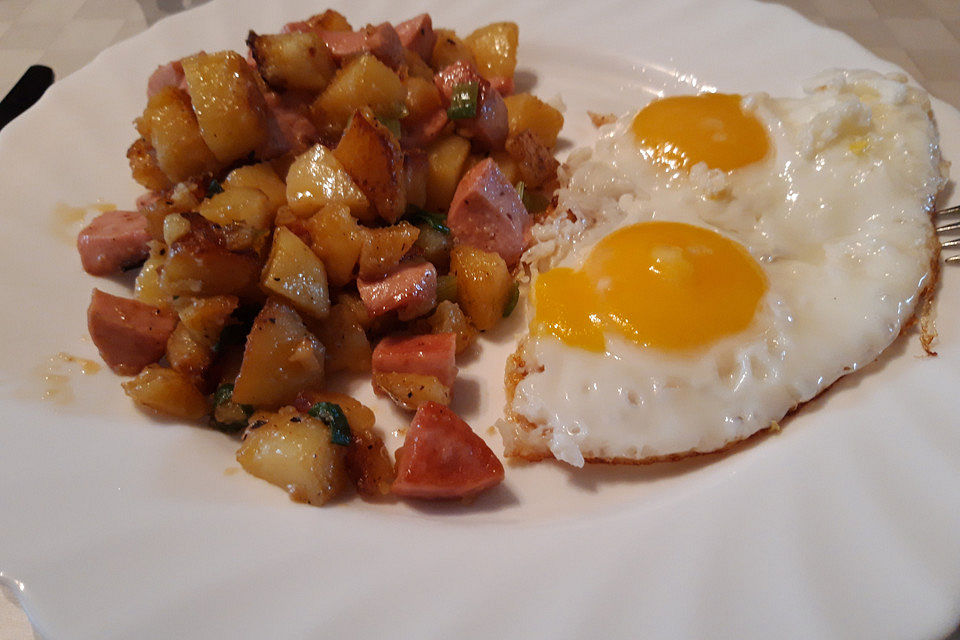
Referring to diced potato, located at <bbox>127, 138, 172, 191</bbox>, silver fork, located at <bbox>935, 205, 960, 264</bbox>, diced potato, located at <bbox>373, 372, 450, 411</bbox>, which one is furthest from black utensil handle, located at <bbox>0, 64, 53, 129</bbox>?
silver fork, located at <bbox>935, 205, 960, 264</bbox>

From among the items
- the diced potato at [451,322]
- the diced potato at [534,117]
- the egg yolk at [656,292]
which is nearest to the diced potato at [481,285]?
the diced potato at [451,322]

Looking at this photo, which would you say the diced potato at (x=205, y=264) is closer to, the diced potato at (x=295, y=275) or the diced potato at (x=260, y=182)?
the diced potato at (x=295, y=275)

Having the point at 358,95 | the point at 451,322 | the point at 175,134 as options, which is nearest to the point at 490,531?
the point at 451,322

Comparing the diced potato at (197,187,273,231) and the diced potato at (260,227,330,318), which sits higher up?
the diced potato at (197,187,273,231)

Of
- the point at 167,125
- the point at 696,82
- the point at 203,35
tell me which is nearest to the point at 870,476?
the point at 696,82

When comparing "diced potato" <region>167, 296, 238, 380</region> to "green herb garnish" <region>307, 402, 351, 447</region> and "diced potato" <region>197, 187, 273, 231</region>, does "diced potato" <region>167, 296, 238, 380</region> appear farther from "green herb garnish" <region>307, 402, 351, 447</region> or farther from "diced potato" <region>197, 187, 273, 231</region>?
"green herb garnish" <region>307, 402, 351, 447</region>

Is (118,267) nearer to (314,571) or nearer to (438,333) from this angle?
(438,333)
